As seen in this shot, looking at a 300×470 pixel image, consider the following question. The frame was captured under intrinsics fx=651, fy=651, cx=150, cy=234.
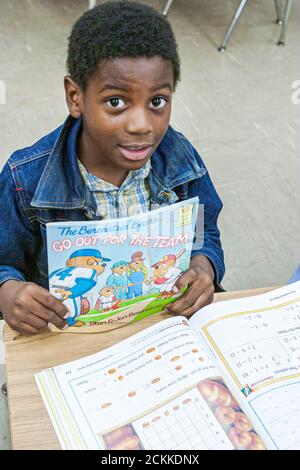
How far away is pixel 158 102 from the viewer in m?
0.94

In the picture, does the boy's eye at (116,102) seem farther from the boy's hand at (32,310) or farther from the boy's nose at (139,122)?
the boy's hand at (32,310)

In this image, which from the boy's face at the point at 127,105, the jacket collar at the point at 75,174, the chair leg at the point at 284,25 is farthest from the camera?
the chair leg at the point at 284,25

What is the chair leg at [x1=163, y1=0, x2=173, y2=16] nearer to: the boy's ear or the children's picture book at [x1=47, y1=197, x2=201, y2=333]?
the boy's ear

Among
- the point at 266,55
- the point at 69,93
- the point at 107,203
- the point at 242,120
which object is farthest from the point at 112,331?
the point at 266,55

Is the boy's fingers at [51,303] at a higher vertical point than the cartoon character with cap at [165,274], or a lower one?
lower

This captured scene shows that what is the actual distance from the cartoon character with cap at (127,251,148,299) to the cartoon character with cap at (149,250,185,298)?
0.01 m

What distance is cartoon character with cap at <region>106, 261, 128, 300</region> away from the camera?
92cm

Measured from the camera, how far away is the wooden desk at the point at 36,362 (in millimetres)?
812

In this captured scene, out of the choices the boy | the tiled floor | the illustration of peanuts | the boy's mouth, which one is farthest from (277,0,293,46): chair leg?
the illustration of peanuts

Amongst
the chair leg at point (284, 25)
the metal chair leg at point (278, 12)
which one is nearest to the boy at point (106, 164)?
the chair leg at point (284, 25)

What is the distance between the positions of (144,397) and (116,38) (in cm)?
49

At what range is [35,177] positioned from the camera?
108cm

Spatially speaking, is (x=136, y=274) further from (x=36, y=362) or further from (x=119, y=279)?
(x=36, y=362)

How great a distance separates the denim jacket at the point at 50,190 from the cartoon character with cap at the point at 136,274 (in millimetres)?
193
